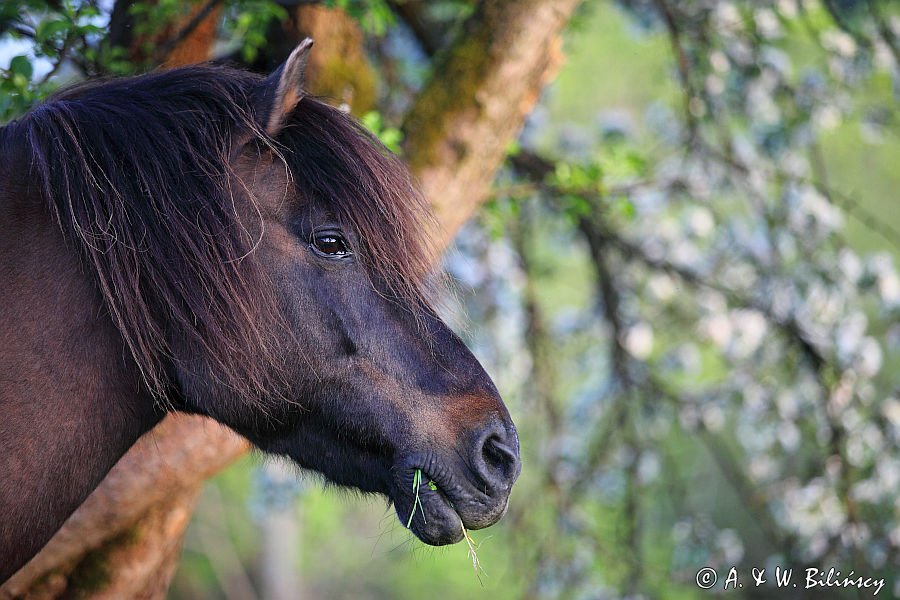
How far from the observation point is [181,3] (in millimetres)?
3199

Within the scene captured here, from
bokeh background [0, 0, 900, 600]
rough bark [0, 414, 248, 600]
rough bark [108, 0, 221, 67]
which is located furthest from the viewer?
bokeh background [0, 0, 900, 600]

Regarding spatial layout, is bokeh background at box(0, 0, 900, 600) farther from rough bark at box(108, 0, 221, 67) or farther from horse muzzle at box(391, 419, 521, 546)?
A: horse muzzle at box(391, 419, 521, 546)

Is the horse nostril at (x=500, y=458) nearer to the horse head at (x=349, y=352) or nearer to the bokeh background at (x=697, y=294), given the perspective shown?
the horse head at (x=349, y=352)

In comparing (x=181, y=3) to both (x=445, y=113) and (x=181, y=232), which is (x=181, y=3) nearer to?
(x=445, y=113)

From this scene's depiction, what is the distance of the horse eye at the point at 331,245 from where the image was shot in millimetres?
2123

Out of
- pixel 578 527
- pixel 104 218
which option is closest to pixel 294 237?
pixel 104 218

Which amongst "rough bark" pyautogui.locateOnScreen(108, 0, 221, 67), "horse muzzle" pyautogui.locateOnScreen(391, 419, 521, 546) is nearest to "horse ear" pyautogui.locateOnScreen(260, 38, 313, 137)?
"horse muzzle" pyautogui.locateOnScreen(391, 419, 521, 546)

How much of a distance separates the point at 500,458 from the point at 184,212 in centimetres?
99

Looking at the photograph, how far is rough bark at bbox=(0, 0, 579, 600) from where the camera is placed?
274 centimetres

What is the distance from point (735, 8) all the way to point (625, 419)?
2738 millimetres

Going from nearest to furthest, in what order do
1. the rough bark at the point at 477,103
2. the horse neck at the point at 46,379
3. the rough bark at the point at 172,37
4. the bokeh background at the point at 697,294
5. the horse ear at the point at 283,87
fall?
the horse neck at the point at 46,379, the horse ear at the point at 283,87, the rough bark at the point at 172,37, the rough bark at the point at 477,103, the bokeh background at the point at 697,294

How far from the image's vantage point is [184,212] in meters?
2.04

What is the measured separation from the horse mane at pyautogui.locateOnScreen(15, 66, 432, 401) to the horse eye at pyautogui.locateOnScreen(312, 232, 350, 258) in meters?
0.05

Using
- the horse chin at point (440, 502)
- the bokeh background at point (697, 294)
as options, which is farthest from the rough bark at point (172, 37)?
the horse chin at point (440, 502)
